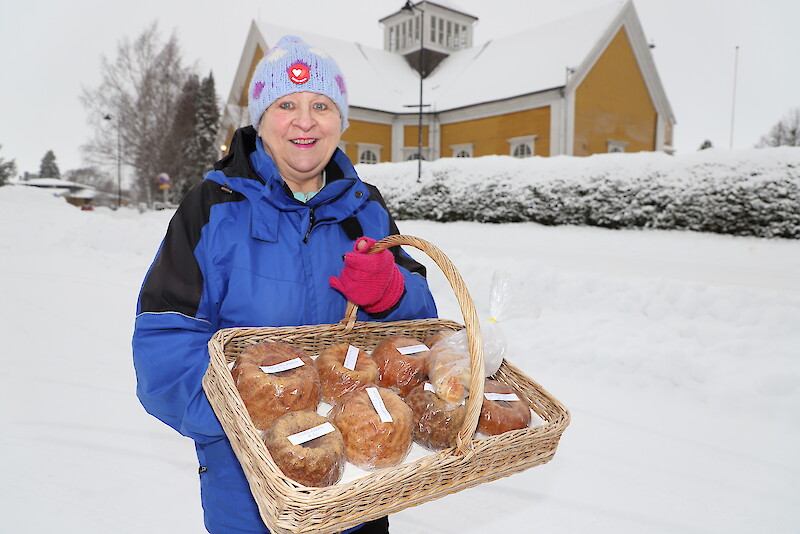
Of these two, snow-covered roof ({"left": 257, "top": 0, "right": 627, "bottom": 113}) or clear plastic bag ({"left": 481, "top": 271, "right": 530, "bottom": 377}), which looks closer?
clear plastic bag ({"left": 481, "top": 271, "right": 530, "bottom": 377})

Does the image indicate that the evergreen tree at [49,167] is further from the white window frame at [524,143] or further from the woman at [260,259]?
the woman at [260,259]

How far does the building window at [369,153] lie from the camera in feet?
80.9

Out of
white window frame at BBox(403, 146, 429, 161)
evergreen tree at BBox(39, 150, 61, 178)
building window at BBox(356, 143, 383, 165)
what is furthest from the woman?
evergreen tree at BBox(39, 150, 61, 178)

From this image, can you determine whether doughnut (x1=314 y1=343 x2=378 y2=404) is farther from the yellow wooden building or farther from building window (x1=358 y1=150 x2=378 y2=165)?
building window (x1=358 y1=150 x2=378 y2=165)

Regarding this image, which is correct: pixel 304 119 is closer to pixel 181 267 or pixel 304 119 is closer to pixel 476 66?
pixel 181 267

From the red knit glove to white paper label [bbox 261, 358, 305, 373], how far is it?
0.33 m

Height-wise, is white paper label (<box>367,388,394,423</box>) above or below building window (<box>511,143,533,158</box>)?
below

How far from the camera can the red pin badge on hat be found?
1.94 metres

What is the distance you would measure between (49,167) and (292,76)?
110 m

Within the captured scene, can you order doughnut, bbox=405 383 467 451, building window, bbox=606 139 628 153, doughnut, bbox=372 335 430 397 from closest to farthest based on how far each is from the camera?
doughnut, bbox=405 383 467 451 → doughnut, bbox=372 335 430 397 → building window, bbox=606 139 628 153

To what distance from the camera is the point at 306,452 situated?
1354mm

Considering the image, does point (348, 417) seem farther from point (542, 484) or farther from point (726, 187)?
point (726, 187)

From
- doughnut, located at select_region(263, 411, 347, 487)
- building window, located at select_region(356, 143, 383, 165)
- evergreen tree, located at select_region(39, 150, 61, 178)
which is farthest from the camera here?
evergreen tree, located at select_region(39, 150, 61, 178)

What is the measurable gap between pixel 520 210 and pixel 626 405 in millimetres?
8988
